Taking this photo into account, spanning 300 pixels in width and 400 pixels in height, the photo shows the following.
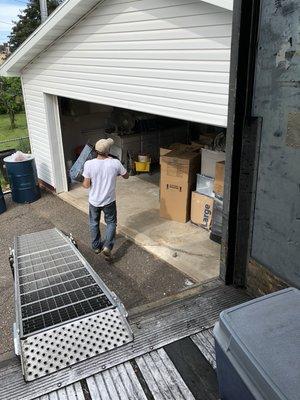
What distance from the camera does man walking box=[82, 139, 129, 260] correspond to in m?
5.24

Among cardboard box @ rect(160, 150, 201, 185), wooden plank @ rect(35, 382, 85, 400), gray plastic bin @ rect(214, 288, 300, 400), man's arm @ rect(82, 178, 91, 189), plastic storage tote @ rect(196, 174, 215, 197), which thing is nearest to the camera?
gray plastic bin @ rect(214, 288, 300, 400)

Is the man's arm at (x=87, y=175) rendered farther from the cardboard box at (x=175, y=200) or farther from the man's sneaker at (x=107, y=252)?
the cardboard box at (x=175, y=200)

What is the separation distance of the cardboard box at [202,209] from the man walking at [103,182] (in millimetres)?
1837

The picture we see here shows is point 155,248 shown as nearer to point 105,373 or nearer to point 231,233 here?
point 231,233

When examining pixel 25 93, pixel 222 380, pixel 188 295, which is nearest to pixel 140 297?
pixel 188 295

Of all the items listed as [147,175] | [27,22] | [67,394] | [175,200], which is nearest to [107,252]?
[175,200]

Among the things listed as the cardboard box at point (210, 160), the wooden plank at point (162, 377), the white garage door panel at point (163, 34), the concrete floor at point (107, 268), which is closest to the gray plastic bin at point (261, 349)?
the wooden plank at point (162, 377)

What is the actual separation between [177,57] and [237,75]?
2424 millimetres

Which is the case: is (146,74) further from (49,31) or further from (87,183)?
(49,31)

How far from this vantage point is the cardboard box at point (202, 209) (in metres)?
→ 6.60

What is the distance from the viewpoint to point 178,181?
22.8ft

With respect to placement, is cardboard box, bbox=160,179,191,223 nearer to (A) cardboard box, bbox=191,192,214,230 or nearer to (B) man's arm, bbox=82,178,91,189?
(A) cardboard box, bbox=191,192,214,230

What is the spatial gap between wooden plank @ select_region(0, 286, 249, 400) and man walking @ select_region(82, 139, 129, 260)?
277 cm

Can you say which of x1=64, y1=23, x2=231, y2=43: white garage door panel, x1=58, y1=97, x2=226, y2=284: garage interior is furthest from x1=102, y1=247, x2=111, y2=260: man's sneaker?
x1=64, y1=23, x2=231, y2=43: white garage door panel
